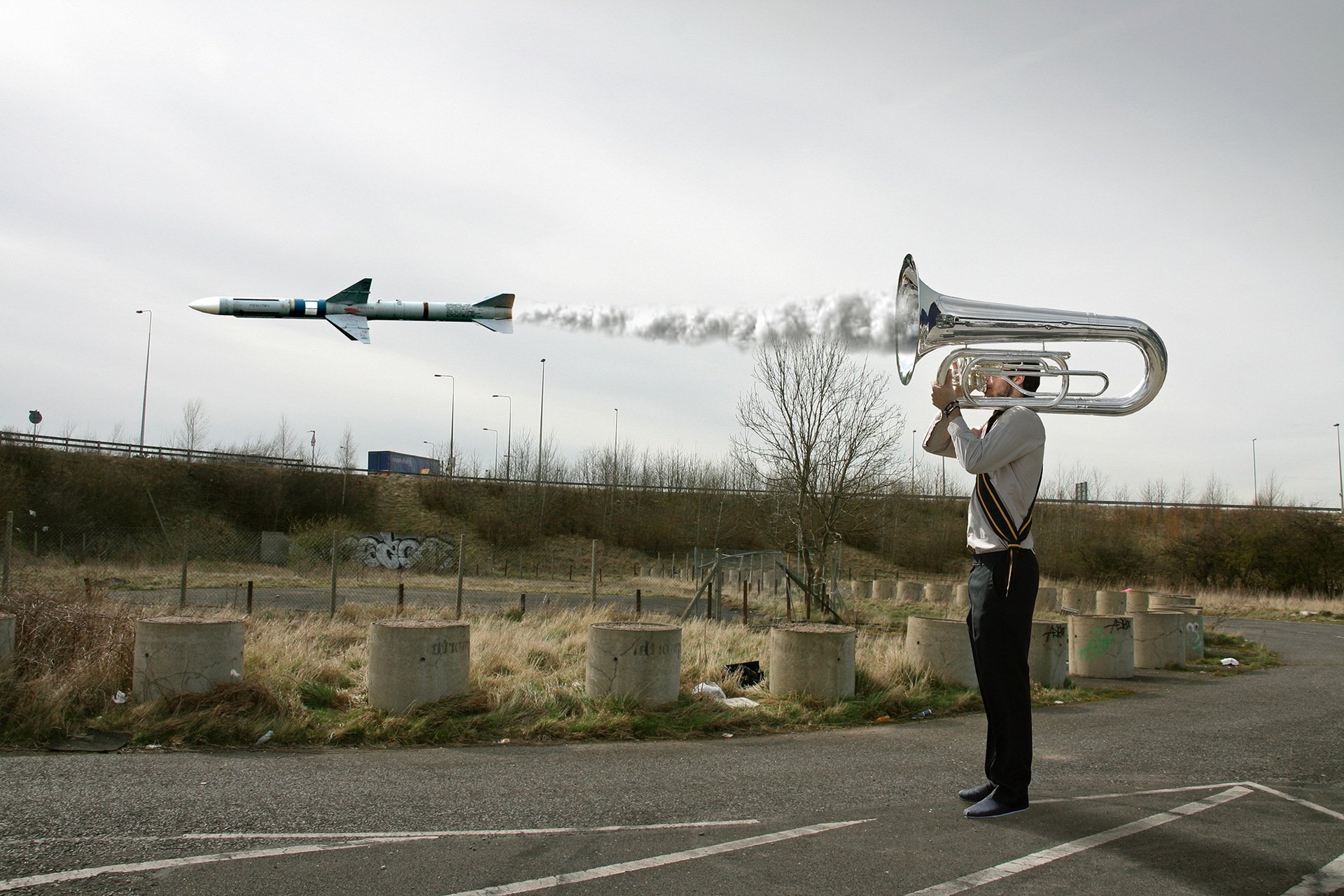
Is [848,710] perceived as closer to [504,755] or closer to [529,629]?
[504,755]

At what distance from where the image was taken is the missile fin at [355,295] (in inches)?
Answer: 947

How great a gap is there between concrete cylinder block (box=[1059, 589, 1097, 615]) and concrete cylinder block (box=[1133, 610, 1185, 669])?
1207 centimetres

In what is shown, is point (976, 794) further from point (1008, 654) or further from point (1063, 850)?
point (1008, 654)

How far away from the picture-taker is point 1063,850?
429 centimetres

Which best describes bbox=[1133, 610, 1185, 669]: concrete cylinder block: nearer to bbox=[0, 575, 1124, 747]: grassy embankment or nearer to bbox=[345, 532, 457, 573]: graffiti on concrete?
bbox=[0, 575, 1124, 747]: grassy embankment

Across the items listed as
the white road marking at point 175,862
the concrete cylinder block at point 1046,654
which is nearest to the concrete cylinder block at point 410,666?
the white road marking at point 175,862

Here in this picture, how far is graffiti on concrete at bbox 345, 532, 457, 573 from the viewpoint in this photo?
44.4 metres

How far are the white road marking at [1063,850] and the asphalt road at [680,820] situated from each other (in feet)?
0.05

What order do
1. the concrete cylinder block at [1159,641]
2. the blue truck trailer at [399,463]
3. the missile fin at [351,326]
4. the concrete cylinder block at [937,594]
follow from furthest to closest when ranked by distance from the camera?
the blue truck trailer at [399,463], the concrete cylinder block at [937,594], the missile fin at [351,326], the concrete cylinder block at [1159,641]

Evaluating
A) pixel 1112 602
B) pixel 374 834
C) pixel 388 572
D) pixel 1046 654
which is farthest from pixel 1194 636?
pixel 388 572

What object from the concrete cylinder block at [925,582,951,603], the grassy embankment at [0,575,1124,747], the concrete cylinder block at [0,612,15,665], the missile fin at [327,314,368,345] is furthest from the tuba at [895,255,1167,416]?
the concrete cylinder block at [925,582,951,603]

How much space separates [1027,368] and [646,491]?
5827 centimetres

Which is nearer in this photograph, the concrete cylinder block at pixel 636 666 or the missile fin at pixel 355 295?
the concrete cylinder block at pixel 636 666

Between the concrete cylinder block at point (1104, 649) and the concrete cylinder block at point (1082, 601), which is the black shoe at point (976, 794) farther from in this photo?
the concrete cylinder block at point (1082, 601)
